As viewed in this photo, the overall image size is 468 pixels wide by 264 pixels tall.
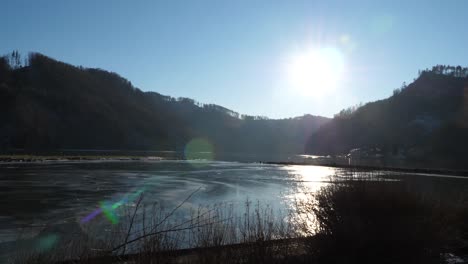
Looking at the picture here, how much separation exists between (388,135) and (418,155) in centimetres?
3400

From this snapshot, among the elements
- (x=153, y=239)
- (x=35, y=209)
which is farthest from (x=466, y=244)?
(x=35, y=209)

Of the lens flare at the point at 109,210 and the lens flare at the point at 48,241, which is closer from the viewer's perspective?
the lens flare at the point at 48,241

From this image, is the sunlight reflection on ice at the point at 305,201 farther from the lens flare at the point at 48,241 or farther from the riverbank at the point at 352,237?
the lens flare at the point at 48,241

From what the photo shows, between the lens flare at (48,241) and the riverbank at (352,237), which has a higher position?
the riverbank at (352,237)

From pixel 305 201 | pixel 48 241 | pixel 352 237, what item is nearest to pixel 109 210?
pixel 48 241

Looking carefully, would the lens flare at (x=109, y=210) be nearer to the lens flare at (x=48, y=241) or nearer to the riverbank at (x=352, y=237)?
the lens flare at (x=48, y=241)

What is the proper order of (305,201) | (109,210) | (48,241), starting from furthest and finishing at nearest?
(109,210)
(305,201)
(48,241)

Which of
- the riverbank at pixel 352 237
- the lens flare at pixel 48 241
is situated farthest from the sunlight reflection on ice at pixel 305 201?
the lens flare at pixel 48 241

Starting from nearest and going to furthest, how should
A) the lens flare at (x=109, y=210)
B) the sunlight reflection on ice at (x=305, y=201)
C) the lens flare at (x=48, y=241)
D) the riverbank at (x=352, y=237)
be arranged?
1. the riverbank at (x=352, y=237)
2. the sunlight reflection on ice at (x=305, y=201)
3. the lens flare at (x=48, y=241)
4. the lens flare at (x=109, y=210)

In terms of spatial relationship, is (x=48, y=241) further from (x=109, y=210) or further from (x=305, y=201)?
(x=305, y=201)

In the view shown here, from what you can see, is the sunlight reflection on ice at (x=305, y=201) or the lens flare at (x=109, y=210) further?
the lens flare at (x=109, y=210)

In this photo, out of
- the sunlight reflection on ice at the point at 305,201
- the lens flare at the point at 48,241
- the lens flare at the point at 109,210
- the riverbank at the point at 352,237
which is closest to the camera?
the riverbank at the point at 352,237

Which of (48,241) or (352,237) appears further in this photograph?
(48,241)

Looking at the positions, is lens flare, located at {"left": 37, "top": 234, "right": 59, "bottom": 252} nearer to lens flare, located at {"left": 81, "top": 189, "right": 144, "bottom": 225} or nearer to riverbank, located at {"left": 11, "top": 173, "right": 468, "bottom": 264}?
lens flare, located at {"left": 81, "top": 189, "right": 144, "bottom": 225}
